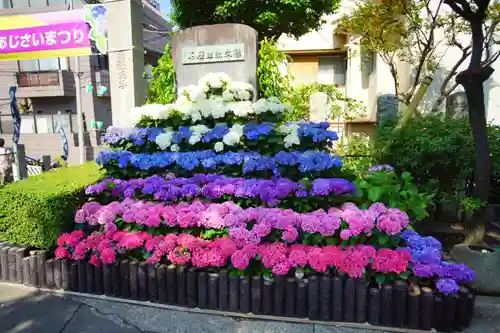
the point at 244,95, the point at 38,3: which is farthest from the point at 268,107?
the point at 38,3

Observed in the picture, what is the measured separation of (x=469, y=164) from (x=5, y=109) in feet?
75.7

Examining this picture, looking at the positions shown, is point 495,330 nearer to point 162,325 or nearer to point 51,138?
point 162,325

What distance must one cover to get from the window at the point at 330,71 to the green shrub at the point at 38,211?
12.8 meters

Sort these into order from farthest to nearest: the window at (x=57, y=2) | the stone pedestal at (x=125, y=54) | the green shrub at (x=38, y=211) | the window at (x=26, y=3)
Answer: the window at (x=26, y=3) → the window at (x=57, y=2) → the stone pedestal at (x=125, y=54) → the green shrub at (x=38, y=211)

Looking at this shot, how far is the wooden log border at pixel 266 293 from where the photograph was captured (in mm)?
2773

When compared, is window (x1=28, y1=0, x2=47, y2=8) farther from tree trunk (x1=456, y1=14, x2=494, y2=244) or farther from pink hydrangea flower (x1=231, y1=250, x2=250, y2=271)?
tree trunk (x1=456, y1=14, x2=494, y2=244)

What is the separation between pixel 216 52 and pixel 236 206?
9.59ft

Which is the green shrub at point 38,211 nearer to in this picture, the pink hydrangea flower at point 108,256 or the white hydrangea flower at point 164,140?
the pink hydrangea flower at point 108,256

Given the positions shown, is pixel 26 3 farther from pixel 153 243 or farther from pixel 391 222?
pixel 391 222

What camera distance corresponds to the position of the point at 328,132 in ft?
14.3

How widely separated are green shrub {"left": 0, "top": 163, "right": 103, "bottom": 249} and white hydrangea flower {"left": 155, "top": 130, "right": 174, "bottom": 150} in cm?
108

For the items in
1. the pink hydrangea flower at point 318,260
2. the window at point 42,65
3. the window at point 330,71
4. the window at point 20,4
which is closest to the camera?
the pink hydrangea flower at point 318,260

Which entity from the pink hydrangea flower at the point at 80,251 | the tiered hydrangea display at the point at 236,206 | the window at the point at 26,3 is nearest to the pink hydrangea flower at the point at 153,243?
the tiered hydrangea display at the point at 236,206

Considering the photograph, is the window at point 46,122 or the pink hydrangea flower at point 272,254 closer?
the pink hydrangea flower at point 272,254
